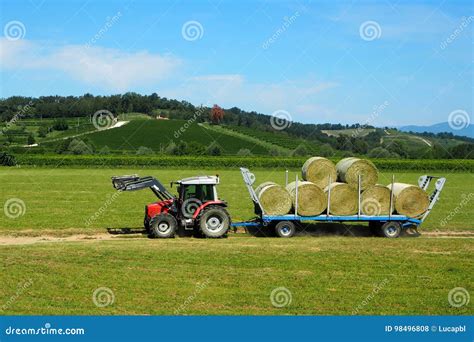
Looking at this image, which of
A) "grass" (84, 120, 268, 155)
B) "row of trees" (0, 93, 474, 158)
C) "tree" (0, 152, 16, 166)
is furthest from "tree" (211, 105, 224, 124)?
"tree" (0, 152, 16, 166)

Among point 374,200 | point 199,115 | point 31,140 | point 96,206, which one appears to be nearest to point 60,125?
point 31,140

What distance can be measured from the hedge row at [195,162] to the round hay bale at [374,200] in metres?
38.7

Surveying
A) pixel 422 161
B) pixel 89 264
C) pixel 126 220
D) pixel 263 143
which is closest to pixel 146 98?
pixel 263 143

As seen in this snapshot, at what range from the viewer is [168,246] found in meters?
15.2

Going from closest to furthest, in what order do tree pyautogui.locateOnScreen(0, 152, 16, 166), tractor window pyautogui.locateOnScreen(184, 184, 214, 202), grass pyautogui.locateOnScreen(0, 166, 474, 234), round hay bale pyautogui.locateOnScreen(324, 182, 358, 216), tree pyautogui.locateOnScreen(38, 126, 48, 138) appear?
tractor window pyautogui.locateOnScreen(184, 184, 214, 202) < round hay bale pyautogui.locateOnScreen(324, 182, 358, 216) < grass pyautogui.locateOnScreen(0, 166, 474, 234) < tree pyautogui.locateOnScreen(0, 152, 16, 166) < tree pyautogui.locateOnScreen(38, 126, 48, 138)

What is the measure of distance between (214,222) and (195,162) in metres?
40.6

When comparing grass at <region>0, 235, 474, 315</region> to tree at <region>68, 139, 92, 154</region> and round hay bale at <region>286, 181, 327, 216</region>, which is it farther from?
tree at <region>68, 139, 92, 154</region>

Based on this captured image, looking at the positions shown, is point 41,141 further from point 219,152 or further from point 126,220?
point 126,220

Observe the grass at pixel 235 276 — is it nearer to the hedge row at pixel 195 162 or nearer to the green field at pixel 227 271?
the green field at pixel 227 271

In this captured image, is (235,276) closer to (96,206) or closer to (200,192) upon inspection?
(200,192)

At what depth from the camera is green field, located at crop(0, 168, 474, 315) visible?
10.2 metres

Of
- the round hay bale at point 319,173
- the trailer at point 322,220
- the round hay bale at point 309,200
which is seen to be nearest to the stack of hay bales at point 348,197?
the round hay bale at point 309,200

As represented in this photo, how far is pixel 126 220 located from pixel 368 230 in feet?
28.6

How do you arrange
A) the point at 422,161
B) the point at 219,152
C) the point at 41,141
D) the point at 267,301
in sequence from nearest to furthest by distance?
1. the point at 267,301
2. the point at 422,161
3. the point at 219,152
4. the point at 41,141
